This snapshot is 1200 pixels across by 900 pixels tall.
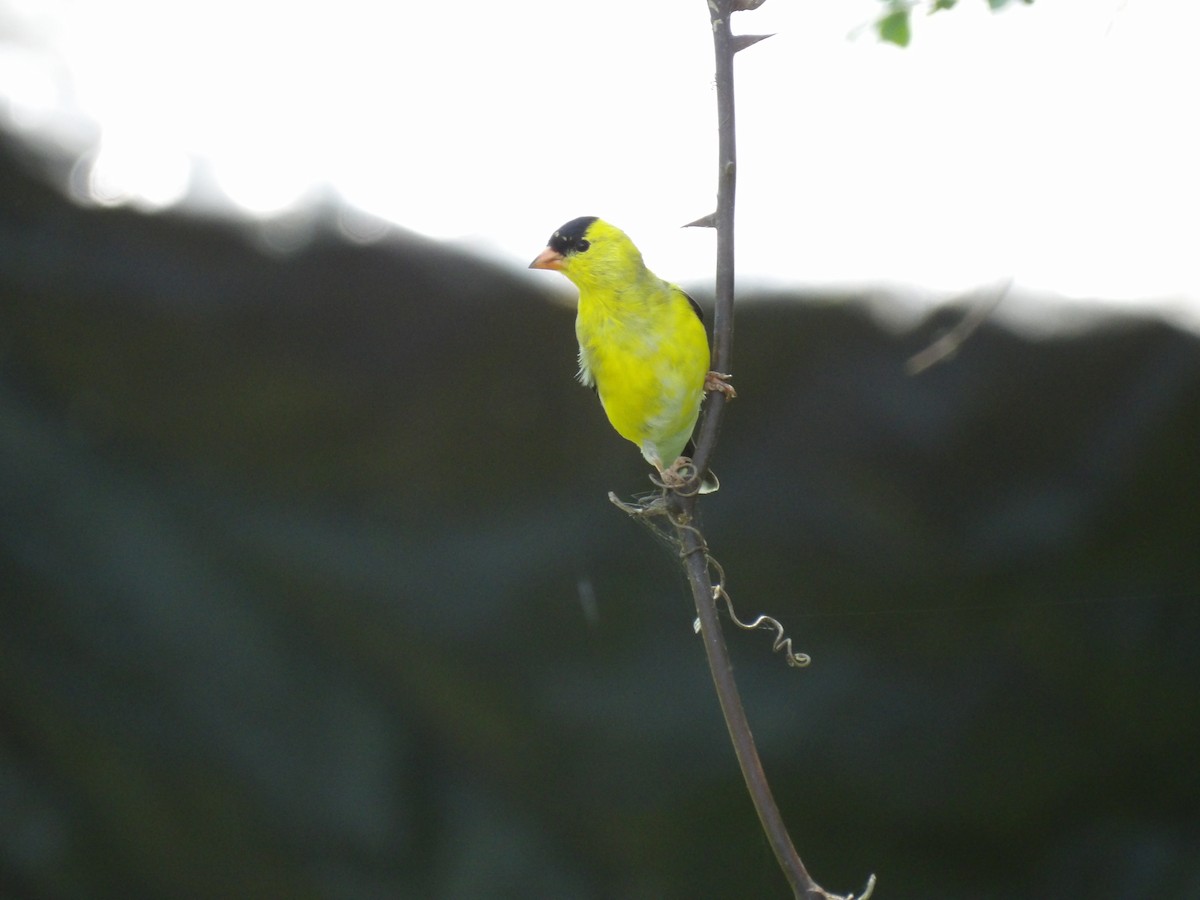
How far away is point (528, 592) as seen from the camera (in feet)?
12.3

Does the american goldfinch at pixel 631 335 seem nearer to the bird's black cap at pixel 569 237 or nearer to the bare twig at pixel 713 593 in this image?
the bird's black cap at pixel 569 237

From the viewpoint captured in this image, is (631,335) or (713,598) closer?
(713,598)

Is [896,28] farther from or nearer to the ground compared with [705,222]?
farther from the ground

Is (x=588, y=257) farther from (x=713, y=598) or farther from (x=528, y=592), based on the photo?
(x=528, y=592)

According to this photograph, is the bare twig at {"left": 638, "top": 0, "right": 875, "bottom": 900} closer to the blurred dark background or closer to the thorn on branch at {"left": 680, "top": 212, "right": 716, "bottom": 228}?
the thorn on branch at {"left": 680, "top": 212, "right": 716, "bottom": 228}

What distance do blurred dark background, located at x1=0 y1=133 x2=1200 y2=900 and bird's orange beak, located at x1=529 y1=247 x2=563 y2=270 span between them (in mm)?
1419

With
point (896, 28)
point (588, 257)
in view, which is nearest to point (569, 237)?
point (588, 257)

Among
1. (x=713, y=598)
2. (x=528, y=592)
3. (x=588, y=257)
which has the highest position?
(x=588, y=257)

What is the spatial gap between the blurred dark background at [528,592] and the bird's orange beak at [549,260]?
4.65ft

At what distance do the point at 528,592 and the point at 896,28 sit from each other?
2.53 metres

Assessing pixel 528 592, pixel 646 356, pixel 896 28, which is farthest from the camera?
pixel 528 592

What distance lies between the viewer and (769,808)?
Result: 3.01 ft

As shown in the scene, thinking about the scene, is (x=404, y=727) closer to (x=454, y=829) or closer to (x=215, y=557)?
(x=454, y=829)

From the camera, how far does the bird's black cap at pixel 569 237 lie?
224 centimetres
